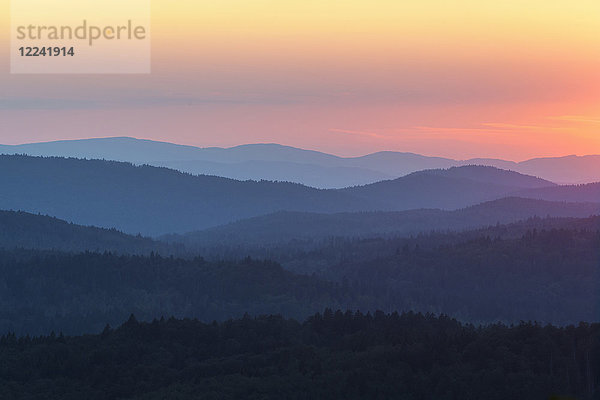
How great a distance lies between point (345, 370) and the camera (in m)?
176

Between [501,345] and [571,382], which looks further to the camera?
[501,345]

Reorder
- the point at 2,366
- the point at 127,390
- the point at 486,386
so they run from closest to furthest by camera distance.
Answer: the point at 486,386, the point at 127,390, the point at 2,366

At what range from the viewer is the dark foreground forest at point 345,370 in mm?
Result: 164750

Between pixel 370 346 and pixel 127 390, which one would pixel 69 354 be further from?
pixel 370 346

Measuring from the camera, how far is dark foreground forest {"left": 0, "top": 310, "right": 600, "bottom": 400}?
541 ft

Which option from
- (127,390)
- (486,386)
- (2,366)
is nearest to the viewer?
(486,386)

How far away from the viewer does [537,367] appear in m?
173

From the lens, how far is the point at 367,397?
164m

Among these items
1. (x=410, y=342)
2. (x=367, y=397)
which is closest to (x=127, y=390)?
(x=367, y=397)

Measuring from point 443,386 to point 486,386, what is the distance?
734 centimetres

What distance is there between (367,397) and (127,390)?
42509 mm

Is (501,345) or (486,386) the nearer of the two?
(486,386)

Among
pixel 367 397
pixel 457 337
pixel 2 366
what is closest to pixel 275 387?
pixel 367 397

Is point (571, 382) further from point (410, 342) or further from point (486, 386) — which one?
point (410, 342)
